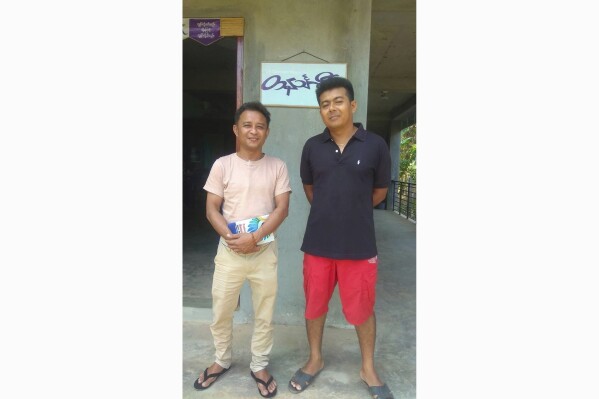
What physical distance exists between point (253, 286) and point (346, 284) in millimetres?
592

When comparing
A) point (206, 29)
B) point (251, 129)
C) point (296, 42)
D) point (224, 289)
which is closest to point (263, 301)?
point (224, 289)

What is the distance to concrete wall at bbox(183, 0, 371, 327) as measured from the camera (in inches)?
125

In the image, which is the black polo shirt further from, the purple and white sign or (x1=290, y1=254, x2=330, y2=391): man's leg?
the purple and white sign

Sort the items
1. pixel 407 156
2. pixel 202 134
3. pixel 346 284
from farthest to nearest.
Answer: pixel 407 156, pixel 202 134, pixel 346 284

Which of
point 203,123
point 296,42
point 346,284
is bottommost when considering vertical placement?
point 346,284

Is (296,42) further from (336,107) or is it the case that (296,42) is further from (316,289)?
(316,289)

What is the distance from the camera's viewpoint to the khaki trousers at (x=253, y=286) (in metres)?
2.38

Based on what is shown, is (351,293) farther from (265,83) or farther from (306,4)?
(306,4)

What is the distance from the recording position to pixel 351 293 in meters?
2.36

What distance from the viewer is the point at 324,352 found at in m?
2.96

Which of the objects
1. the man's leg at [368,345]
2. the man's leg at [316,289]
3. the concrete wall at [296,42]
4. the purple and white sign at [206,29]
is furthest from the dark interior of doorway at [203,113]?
the man's leg at [368,345]

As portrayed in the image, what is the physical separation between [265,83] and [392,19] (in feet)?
8.39

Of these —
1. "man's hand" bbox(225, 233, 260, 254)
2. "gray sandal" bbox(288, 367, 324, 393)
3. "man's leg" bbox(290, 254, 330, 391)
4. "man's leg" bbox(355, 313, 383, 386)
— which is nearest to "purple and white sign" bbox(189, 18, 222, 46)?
"man's hand" bbox(225, 233, 260, 254)

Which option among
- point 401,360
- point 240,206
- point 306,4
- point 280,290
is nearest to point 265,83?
point 306,4
